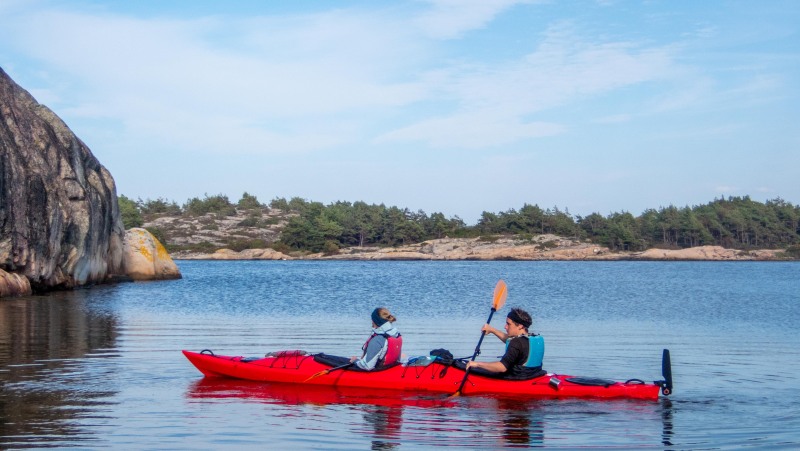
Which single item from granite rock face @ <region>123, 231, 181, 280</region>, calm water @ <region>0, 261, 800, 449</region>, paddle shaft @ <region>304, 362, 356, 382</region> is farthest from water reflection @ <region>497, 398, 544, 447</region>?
granite rock face @ <region>123, 231, 181, 280</region>

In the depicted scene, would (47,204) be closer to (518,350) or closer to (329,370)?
(329,370)

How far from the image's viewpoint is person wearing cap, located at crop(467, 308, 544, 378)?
12469 millimetres

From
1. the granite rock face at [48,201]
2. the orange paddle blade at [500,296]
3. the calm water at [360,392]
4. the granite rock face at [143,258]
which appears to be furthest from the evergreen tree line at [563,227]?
the orange paddle blade at [500,296]

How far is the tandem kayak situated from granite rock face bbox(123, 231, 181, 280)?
119 ft

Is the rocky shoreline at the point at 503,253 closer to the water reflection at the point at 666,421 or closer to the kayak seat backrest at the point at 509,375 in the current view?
the kayak seat backrest at the point at 509,375

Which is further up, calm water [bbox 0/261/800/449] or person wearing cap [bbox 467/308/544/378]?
person wearing cap [bbox 467/308/544/378]

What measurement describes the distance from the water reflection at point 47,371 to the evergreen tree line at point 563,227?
8857 centimetres

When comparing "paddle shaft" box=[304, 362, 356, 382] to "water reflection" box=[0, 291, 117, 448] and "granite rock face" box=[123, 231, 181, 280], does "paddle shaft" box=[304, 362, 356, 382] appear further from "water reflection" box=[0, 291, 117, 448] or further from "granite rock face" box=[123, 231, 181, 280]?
"granite rock face" box=[123, 231, 181, 280]

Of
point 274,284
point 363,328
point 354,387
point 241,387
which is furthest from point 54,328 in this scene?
point 274,284

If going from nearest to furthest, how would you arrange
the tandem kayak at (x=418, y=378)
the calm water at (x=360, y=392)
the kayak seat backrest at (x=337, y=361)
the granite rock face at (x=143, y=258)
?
the calm water at (x=360, y=392)
the tandem kayak at (x=418, y=378)
the kayak seat backrest at (x=337, y=361)
the granite rock face at (x=143, y=258)

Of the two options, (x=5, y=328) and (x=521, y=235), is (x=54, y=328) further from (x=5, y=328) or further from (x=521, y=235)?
(x=521, y=235)

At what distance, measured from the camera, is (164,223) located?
126 meters

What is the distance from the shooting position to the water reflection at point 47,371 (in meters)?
10.1

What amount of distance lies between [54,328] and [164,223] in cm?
10693
